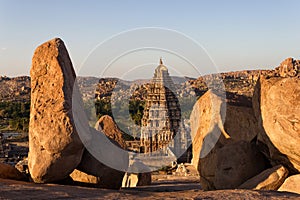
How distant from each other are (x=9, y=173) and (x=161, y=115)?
2540 cm

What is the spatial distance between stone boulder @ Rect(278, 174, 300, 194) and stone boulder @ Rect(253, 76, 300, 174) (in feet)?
1.21

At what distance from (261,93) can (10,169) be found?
16.0 ft

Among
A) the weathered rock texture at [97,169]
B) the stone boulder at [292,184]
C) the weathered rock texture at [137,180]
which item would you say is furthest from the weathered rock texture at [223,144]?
the weathered rock texture at [137,180]

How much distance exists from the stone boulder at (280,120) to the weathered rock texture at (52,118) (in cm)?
330

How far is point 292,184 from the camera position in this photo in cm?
569

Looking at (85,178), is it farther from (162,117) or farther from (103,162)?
(162,117)

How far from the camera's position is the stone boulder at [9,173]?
276 inches

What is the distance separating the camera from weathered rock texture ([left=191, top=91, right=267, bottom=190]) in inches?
266

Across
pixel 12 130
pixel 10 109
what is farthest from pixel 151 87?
pixel 10 109

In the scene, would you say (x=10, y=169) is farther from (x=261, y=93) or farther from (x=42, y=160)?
(x=261, y=93)

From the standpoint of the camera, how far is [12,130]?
204ft

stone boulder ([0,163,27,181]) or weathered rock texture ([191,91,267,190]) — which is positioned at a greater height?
weathered rock texture ([191,91,267,190])

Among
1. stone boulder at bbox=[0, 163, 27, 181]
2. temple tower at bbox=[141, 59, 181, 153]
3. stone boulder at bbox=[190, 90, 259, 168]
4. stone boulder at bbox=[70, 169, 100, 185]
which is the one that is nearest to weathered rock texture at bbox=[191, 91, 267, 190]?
stone boulder at bbox=[190, 90, 259, 168]

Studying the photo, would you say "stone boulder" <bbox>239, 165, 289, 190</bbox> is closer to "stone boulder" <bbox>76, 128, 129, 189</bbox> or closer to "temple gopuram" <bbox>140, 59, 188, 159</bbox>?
"stone boulder" <bbox>76, 128, 129, 189</bbox>
